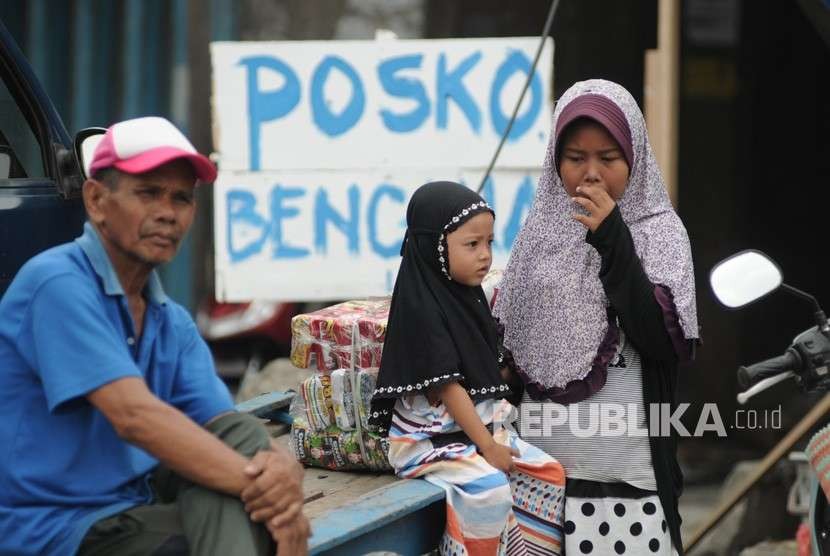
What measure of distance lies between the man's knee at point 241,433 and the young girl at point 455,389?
67cm

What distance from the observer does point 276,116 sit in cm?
555

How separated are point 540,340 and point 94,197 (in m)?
1.26

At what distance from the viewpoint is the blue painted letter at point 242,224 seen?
→ 218 inches

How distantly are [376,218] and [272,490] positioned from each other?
3349mm

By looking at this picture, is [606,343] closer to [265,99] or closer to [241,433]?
[241,433]

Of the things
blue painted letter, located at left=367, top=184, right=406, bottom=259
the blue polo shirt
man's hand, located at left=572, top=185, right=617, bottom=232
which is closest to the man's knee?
the blue polo shirt

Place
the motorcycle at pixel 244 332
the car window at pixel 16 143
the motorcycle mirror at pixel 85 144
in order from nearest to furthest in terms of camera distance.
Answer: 1. the motorcycle mirror at pixel 85 144
2. the car window at pixel 16 143
3. the motorcycle at pixel 244 332

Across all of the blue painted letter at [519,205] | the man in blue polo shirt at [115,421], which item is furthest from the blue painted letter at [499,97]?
the man in blue polo shirt at [115,421]

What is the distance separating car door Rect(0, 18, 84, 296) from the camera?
3465 millimetres

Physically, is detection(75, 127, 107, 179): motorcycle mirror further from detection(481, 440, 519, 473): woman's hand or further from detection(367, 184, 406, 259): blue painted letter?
detection(367, 184, 406, 259): blue painted letter

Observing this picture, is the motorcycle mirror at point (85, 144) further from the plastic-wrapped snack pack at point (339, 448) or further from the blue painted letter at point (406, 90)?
the blue painted letter at point (406, 90)

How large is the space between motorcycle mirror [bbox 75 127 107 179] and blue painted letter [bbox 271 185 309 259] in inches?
78.9

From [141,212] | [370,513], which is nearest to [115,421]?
[141,212]

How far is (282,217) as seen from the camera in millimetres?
5555
